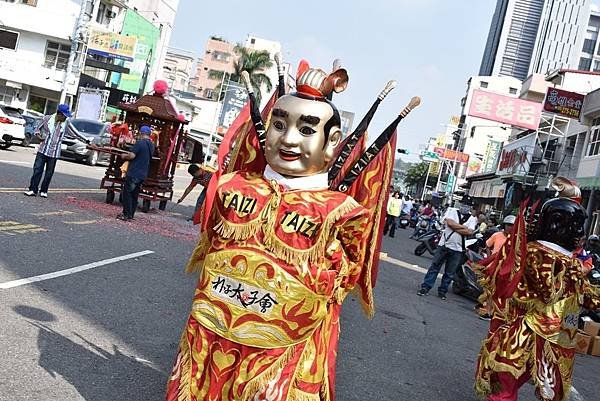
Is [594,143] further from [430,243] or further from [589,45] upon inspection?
[589,45]

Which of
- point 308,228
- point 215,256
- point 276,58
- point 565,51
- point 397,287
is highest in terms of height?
point 565,51

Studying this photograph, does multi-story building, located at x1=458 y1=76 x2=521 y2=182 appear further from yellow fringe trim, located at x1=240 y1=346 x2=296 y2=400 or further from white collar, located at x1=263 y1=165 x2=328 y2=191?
yellow fringe trim, located at x1=240 y1=346 x2=296 y2=400

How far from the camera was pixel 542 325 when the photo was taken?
5602mm

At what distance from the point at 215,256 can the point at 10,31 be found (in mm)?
47042

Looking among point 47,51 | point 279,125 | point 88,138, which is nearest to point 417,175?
point 47,51

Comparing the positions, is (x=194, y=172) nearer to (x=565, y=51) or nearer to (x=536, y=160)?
(x=536, y=160)

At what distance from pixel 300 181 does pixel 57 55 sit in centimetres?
4591

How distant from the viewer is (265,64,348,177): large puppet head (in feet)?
12.6

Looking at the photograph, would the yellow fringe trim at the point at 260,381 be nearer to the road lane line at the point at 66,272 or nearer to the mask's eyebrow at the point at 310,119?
the mask's eyebrow at the point at 310,119

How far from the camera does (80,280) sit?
745 cm

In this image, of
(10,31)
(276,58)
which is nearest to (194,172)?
(276,58)

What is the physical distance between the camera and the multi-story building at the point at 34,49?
45.6 metres

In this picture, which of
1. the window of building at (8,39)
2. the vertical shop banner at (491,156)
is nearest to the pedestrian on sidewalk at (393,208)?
→ the window of building at (8,39)

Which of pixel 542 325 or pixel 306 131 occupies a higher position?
pixel 306 131
